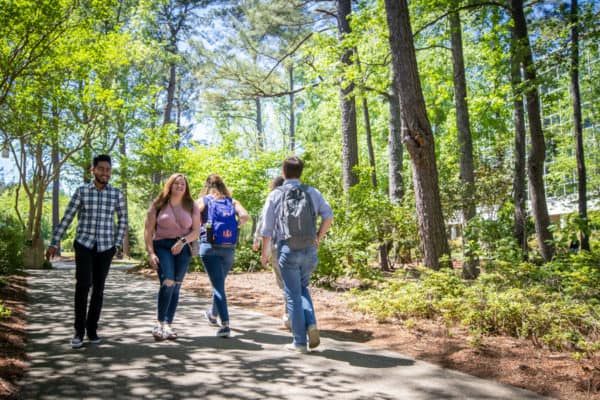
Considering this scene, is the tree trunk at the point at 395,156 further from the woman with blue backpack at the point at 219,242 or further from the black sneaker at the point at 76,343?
the black sneaker at the point at 76,343

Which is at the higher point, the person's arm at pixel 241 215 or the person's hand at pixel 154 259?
the person's arm at pixel 241 215

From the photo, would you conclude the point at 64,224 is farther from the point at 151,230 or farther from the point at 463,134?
the point at 463,134

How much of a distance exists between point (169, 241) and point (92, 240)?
81cm

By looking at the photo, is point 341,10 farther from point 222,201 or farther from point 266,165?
point 222,201

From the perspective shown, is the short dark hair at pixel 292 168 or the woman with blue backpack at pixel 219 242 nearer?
the short dark hair at pixel 292 168

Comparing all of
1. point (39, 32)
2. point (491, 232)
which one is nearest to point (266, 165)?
point (39, 32)

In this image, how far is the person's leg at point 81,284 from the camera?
513cm

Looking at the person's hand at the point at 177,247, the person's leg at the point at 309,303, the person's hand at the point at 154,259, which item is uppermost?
the person's hand at the point at 177,247

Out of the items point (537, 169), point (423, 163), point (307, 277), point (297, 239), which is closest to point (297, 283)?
point (307, 277)

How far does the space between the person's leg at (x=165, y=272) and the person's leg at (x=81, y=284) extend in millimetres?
739

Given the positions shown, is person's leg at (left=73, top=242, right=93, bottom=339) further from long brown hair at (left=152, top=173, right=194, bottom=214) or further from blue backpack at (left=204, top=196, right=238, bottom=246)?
blue backpack at (left=204, top=196, right=238, bottom=246)

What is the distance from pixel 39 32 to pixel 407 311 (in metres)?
9.07

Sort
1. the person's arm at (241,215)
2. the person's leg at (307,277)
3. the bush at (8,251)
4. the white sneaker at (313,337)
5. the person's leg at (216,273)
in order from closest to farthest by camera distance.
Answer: the white sneaker at (313,337), the person's leg at (307,277), the person's leg at (216,273), the person's arm at (241,215), the bush at (8,251)

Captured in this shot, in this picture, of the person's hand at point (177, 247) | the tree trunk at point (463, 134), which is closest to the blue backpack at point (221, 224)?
the person's hand at point (177, 247)
